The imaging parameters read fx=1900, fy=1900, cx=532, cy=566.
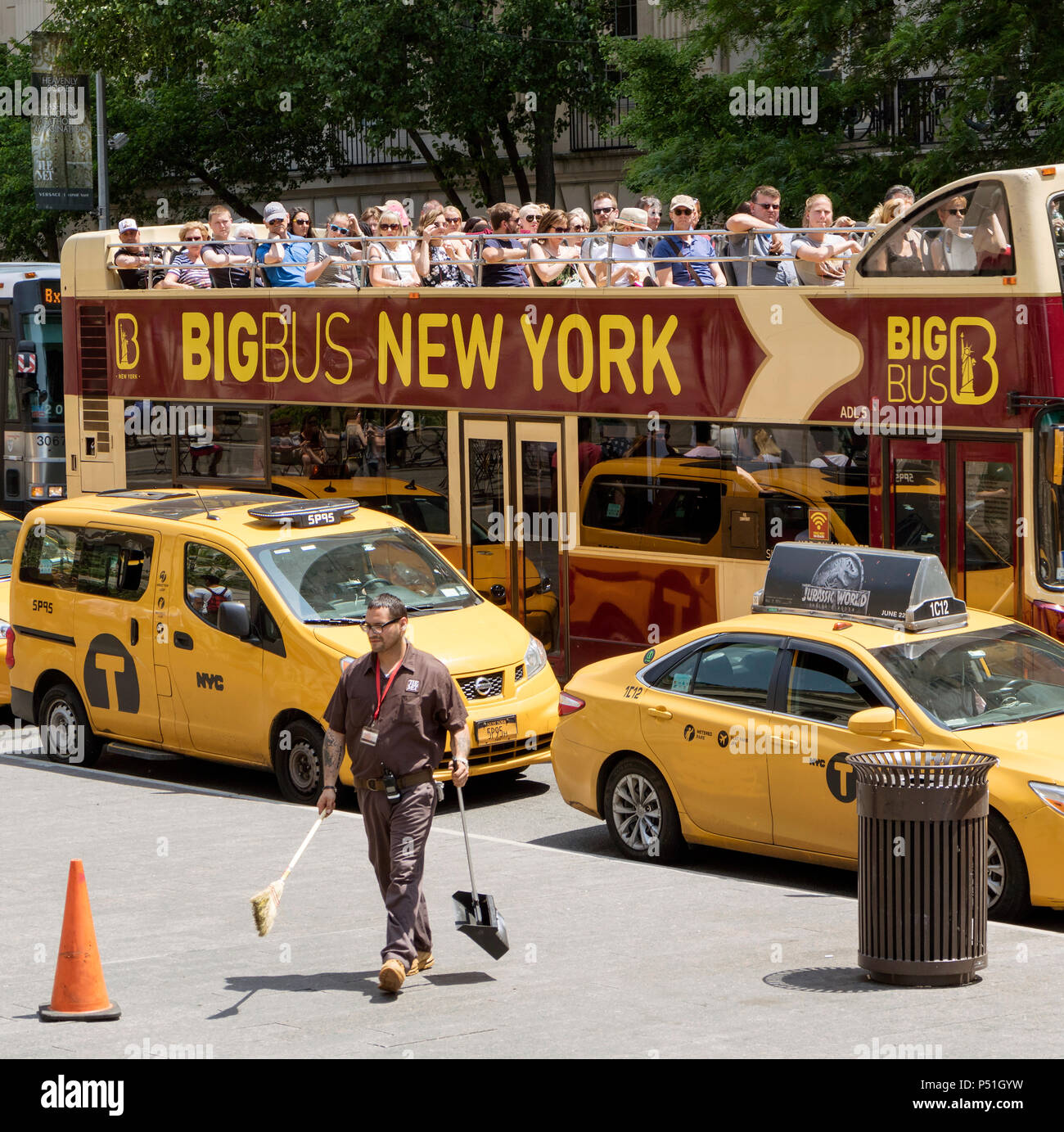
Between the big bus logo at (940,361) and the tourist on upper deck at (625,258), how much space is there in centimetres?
245

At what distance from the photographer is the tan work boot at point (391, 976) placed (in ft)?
25.2

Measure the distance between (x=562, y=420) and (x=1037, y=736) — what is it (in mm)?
6625

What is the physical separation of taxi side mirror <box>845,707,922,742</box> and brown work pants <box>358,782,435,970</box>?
216 cm

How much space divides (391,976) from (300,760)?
4855 millimetres

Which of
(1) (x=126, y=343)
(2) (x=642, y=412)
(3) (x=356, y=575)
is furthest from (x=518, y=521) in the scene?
(1) (x=126, y=343)

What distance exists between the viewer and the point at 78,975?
7.37m

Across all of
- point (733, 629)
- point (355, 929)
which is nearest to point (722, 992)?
point (355, 929)

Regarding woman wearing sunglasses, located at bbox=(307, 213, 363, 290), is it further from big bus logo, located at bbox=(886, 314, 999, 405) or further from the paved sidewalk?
the paved sidewalk

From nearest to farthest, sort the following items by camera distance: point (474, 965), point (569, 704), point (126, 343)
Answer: point (474, 965) → point (569, 704) → point (126, 343)

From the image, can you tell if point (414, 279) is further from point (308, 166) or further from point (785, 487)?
point (308, 166)

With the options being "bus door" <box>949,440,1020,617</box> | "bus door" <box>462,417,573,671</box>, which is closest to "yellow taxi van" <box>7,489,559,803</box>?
"bus door" <box>462,417,573,671</box>

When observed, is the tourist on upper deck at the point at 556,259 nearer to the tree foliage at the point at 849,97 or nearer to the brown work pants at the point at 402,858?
the tree foliage at the point at 849,97
